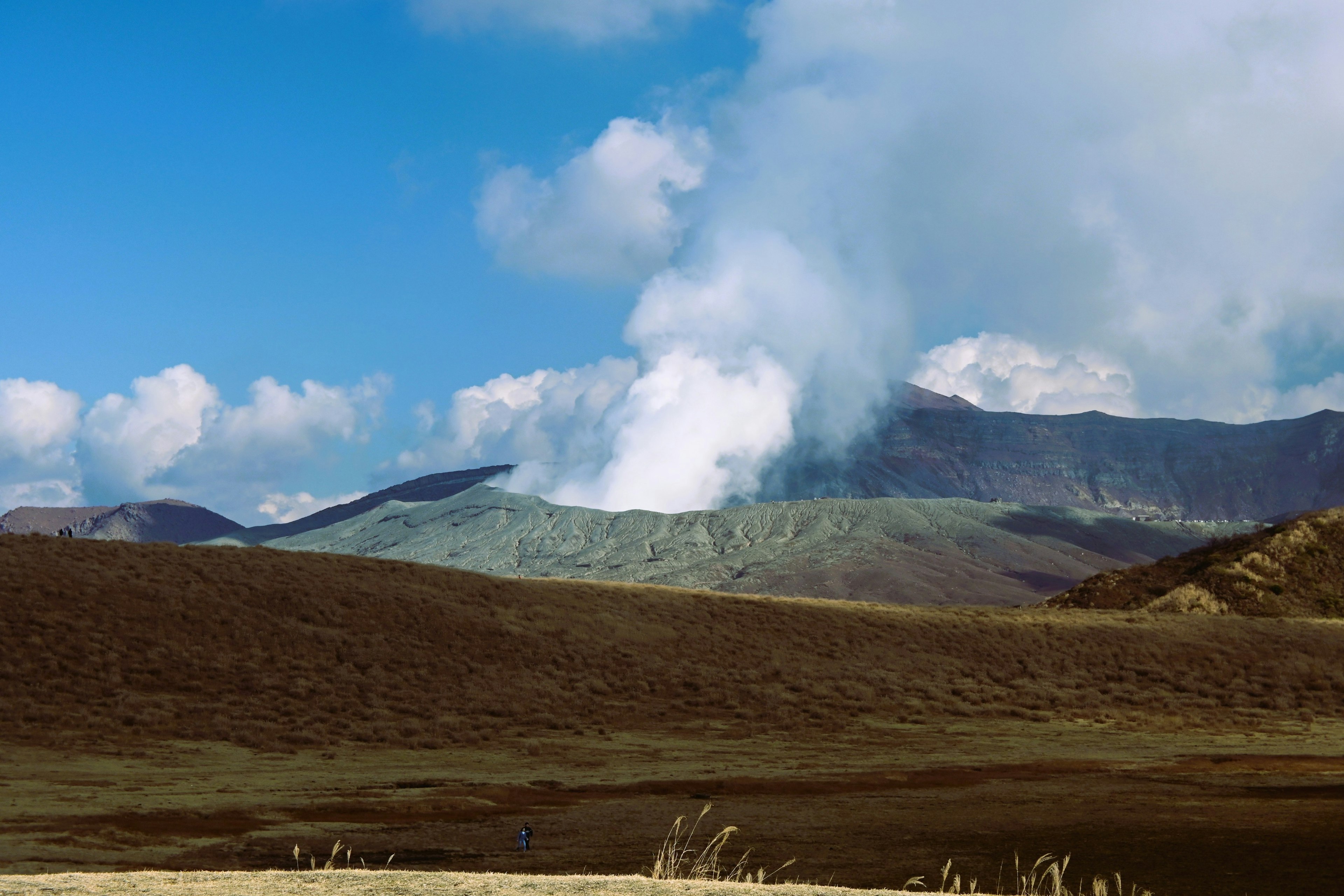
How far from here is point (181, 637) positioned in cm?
3944

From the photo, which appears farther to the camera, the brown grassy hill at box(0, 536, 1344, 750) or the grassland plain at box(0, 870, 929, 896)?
the brown grassy hill at box(0, 536, 1344, 750)

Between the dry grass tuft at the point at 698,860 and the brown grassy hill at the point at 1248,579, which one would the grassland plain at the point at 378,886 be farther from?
the brown grassy hill at the point at 1248,579

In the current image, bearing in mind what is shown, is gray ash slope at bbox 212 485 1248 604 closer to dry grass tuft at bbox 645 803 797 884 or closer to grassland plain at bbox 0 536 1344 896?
grassland plain at bbox 0 536 1344 896

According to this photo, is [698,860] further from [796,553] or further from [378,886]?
[796,553]

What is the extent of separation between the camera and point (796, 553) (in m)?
173

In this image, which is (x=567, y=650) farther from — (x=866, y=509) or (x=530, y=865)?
(x=866, y=509)

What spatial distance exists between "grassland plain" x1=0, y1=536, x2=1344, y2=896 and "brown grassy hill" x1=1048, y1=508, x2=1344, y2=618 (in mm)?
7496

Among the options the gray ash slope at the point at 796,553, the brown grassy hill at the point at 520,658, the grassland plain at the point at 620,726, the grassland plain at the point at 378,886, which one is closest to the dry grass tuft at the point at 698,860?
the grassland plain at the point at 620,726

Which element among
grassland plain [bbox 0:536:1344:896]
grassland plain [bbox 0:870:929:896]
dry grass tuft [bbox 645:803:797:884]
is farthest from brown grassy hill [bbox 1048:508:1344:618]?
grassland plain [bbox 0:870:929:896]

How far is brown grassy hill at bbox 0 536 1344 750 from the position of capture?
1379 inches

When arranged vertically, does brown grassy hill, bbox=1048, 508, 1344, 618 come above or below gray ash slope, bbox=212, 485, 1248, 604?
below

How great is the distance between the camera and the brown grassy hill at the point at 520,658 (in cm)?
3503

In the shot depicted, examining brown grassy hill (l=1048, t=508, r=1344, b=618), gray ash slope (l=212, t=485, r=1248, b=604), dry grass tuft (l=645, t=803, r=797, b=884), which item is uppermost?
gray ash slope (l=212, t=485, r=1248, b=604)

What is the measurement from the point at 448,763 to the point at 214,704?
962 cm
